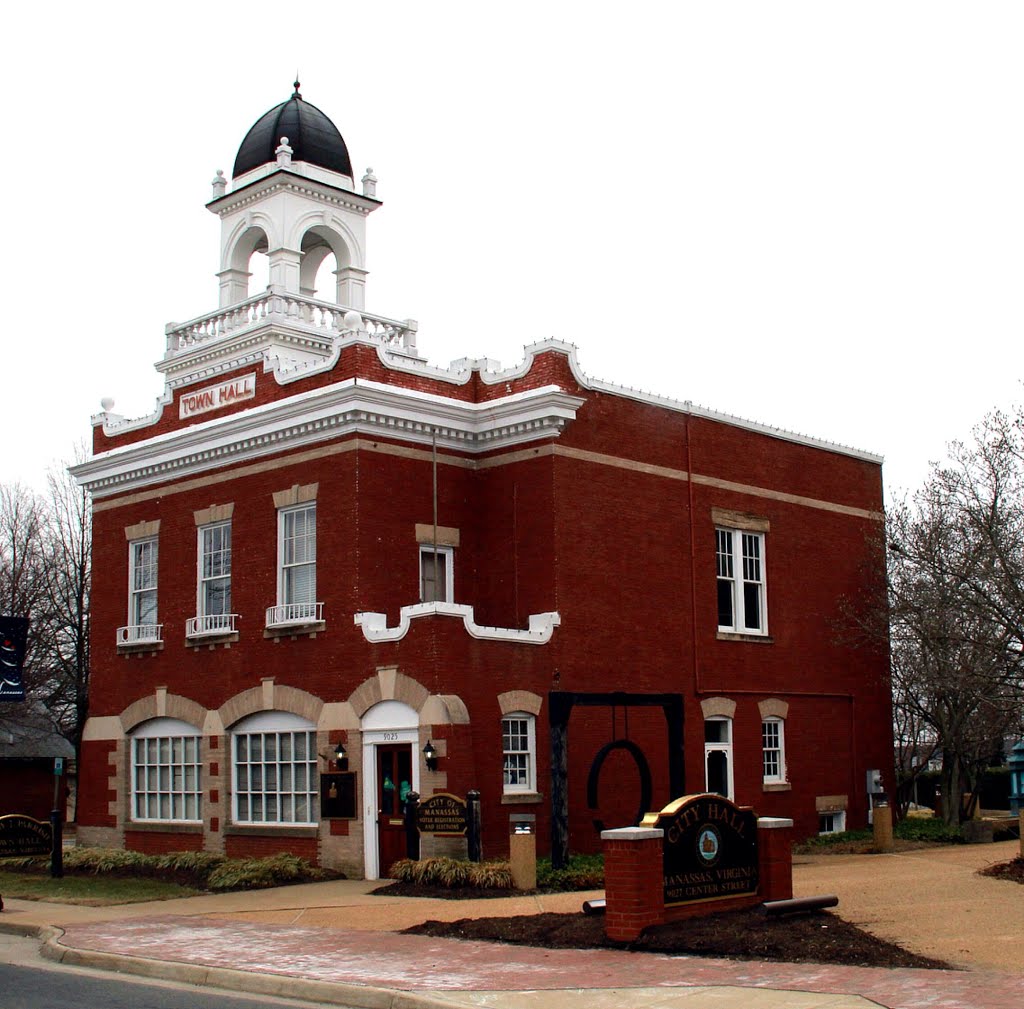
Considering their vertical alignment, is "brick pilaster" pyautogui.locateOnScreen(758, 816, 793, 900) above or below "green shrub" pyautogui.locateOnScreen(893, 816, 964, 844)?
above

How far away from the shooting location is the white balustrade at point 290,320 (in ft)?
98.6

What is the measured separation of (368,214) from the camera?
32719mm

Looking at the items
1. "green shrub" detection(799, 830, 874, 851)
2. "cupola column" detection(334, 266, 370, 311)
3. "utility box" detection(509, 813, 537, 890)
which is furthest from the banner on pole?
"green shrub" detection(799, 830, 874, 851)

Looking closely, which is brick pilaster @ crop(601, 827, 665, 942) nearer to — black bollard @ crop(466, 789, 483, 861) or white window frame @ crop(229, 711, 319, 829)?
black bollard @ crop(466, 789, 483, 861)

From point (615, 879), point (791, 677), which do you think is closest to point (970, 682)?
point (791, 677)

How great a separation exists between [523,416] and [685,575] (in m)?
5.10

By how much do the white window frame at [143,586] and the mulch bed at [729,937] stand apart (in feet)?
51.1

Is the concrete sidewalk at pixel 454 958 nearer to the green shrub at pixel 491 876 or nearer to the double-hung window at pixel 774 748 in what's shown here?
the green shrub at pixel 491 876

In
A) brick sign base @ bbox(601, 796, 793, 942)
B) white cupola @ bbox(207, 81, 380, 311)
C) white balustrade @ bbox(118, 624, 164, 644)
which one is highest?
white cupola @ bbox(207, 81, 380, 311)

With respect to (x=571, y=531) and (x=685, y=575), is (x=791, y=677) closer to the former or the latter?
(x=685, y=575)

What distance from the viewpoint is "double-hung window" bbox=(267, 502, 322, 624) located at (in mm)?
26672

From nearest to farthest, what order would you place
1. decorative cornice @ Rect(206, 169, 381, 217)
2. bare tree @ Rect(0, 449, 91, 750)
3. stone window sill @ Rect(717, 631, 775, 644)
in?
stone window sill @ Rect(717, 631, 775, 644) → decorative cornice @ Rect(206, 169, 381, 217) → bare tree @ Rect(0, 449, 91, 750)

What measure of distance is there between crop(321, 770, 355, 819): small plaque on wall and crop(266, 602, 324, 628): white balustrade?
9.36 feet

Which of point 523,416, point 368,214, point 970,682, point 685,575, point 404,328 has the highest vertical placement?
point 368,214
